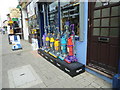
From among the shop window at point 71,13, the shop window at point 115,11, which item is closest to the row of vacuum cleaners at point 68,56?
→ the shop window at point 71,13

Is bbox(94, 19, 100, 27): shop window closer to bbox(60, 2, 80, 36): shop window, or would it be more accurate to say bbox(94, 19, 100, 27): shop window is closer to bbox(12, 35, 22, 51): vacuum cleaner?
bbox(60, 2, 80, 36): shop window

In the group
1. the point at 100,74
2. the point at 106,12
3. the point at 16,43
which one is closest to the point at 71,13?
the point at 106,12

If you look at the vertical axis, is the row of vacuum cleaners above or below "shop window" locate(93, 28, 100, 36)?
below

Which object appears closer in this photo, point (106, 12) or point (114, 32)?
point (114, 32)

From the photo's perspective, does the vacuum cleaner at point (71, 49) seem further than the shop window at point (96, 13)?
Yes

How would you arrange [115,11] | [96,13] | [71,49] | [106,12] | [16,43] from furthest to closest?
[16,43], [71,49], [96,13], [106,12], [115,11]

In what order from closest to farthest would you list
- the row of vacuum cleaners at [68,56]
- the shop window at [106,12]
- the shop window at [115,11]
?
the shop window at [115,11], the shop window at [106,12], the row of vacuum cleaners at [68,56]

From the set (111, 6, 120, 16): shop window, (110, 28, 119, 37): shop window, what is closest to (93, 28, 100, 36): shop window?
(110, 28, 119, 37): shop window

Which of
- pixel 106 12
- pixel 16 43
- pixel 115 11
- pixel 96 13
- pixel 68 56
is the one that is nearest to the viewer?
pixel 115 11

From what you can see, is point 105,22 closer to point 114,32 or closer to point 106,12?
point 106,12

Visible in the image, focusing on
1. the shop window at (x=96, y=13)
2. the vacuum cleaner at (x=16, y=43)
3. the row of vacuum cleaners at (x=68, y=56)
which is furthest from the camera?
the vacuum cleaner at (x=16, y=43)

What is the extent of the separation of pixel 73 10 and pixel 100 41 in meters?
1.40

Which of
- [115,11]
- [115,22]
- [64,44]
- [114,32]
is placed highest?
[115,11]

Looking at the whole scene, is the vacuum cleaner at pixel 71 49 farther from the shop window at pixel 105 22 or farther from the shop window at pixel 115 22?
the shop window at pixel 115 22
